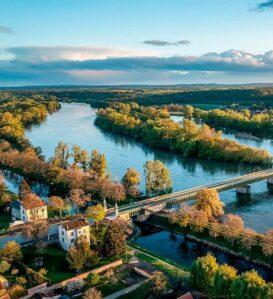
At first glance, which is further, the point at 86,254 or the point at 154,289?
the point at 86,254

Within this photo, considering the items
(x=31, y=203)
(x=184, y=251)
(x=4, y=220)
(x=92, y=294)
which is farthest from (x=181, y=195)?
(x=92, y=294)

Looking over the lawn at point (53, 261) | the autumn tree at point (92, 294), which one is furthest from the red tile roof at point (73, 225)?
the autumn tree at point (92, 294)

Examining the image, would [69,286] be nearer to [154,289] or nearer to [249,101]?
[154,289]

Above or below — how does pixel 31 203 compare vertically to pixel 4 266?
above

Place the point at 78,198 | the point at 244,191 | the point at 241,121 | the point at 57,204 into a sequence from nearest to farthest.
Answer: the point at 57,204 < the point at 78,198 < the point at 244,191 < the point at 241,121

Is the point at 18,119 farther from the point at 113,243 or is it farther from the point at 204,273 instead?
the point at 204,273

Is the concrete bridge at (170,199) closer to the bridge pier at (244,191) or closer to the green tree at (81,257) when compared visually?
the bridge pier at (244,191)

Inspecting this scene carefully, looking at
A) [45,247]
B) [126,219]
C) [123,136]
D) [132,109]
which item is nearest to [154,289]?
[45,247]
